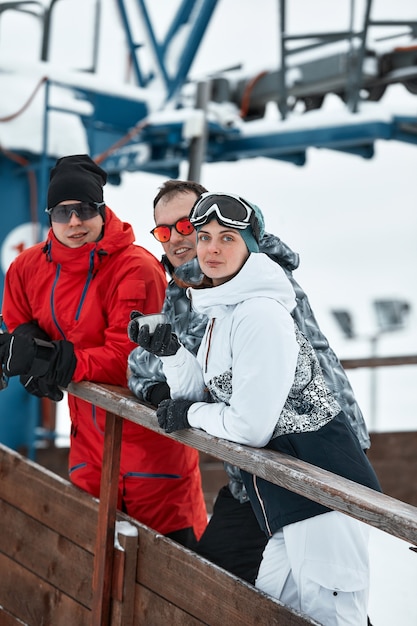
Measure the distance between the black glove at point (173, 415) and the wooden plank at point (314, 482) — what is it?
0.09ft

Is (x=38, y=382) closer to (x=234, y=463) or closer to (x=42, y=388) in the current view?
(x=42, y=388)

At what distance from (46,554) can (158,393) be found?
83 cm

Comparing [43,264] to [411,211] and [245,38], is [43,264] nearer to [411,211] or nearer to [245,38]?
[245,38]

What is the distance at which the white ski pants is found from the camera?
204cm

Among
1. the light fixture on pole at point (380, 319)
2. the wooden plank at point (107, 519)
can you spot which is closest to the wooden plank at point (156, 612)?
the wooden plank at point (107, 519)

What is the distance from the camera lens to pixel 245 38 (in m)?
20.6

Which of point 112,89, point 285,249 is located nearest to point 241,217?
point 285,249

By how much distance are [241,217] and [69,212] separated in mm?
809

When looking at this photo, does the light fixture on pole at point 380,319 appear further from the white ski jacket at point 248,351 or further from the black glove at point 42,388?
the white ski jacket at point 248,351

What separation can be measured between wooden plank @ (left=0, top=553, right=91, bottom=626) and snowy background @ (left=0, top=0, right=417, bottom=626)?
3.62ft

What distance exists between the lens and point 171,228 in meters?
2.67

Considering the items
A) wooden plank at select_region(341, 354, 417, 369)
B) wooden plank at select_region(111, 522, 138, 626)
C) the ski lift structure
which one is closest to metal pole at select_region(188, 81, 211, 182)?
the ski lift structure

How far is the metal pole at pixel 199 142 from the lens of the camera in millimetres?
6191

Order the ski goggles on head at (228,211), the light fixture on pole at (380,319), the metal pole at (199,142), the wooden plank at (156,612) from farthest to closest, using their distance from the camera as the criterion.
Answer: the light fixture on pole at (380,319) → the metal pole at (199,142) → the wooden plank at (156,612) → the ski goggles on head at (228,211)
